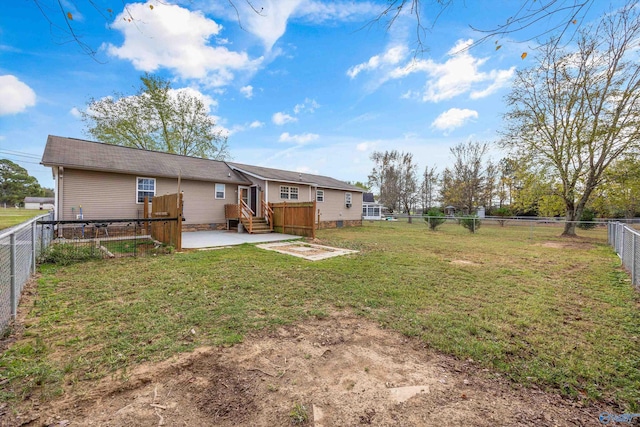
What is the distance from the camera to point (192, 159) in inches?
601

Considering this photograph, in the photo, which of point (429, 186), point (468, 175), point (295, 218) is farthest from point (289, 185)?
point (429, 186)

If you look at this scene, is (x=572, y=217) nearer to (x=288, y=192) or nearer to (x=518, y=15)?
(x=288, y=192)

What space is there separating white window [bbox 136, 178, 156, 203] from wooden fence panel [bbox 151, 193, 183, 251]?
2537mm

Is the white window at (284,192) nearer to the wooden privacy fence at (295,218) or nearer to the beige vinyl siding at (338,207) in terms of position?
the wooden privacy fence at (295,218)

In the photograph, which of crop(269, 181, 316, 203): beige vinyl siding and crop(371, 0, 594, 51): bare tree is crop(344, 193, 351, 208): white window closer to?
crop(269, 181, 316, 203): beige vinyl siding

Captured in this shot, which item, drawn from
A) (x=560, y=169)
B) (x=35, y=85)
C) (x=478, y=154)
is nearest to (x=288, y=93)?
(x=35, y=85)

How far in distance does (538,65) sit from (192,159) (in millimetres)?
19699

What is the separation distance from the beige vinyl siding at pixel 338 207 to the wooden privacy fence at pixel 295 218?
5.02 m

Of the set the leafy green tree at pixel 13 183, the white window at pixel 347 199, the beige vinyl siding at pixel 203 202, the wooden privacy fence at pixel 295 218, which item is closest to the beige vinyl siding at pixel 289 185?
the wooden privacy fence at pixel 295 218

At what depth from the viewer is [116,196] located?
436 inches

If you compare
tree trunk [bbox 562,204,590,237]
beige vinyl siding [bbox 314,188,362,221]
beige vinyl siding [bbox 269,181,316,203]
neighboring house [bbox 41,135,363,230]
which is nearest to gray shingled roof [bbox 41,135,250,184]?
neighboring house [bbox 41,135,363,230]

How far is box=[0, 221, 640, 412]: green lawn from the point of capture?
2.22m

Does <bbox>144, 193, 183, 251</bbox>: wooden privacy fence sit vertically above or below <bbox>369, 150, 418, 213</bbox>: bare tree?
below

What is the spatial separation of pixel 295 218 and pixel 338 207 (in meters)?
7.74
